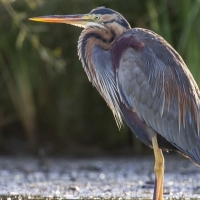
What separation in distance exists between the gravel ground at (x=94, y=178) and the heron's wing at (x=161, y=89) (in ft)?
1.83

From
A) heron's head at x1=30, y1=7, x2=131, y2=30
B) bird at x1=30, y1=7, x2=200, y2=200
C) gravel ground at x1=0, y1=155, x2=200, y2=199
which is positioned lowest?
gravel ground at x1=0, y1=155, x2=200, y2=199

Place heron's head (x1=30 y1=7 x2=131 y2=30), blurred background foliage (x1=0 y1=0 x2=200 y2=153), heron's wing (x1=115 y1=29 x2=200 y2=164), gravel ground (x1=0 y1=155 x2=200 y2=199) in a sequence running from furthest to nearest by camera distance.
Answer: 1. blurred background foliage (x1=0 y1=0 x2=200 y2=153)
2. gravel ground (x1=0 y1=155 x2=200 y2=199)
3. heron's head (x1=30 y1=7 x2=131 y2=30)
4. heron's wing (x1=115 y1=29 x2=200 y2=164)

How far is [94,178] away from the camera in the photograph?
7848 mm

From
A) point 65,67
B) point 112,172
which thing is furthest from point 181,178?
point 65,67

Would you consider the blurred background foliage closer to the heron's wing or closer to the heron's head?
the heron's head

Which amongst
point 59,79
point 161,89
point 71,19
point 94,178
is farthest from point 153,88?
point 59,79

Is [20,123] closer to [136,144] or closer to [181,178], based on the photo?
[136,144]

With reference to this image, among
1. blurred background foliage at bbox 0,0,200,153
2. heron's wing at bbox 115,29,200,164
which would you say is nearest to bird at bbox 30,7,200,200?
heron's wing at bbox 115,29,200,164

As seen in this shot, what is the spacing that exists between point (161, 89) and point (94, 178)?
1.70 m

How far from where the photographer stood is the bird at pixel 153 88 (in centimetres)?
641

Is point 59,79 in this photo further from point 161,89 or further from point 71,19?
point 161,89

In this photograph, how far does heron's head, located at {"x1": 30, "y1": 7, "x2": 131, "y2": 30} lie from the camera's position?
666 centimetres

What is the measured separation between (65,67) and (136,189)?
87.9 inches

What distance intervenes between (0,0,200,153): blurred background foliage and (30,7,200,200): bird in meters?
1.77
